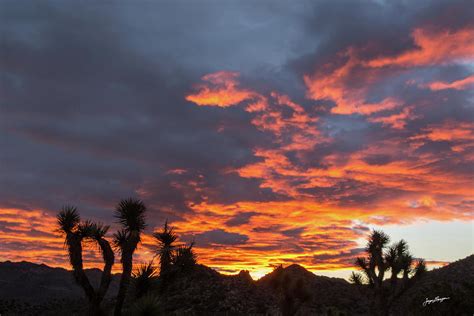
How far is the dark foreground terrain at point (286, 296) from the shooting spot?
2906 cm

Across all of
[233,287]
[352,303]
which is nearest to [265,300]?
[233,287]

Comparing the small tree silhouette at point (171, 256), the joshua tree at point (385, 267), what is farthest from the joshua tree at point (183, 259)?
the joshua tree at point (385, 267)

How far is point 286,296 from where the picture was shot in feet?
94.5

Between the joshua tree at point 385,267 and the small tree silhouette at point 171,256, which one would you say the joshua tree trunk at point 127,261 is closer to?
the small tree silhouette at point 171,256

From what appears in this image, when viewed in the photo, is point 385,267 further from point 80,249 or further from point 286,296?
point 80,249

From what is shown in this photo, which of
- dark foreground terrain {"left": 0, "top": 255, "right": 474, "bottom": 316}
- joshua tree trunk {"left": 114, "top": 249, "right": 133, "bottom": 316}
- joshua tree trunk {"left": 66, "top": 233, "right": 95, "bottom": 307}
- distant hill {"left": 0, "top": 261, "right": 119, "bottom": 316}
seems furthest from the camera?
distant hill {"left": 0, "top": 261, "right": 119, "bottom": 316}

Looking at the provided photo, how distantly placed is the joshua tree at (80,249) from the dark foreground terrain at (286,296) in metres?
2.73

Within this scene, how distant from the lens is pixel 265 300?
140ft

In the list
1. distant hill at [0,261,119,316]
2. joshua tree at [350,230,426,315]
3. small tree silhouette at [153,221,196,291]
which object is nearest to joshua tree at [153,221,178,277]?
small tree silhouette at [153,221,196,291]

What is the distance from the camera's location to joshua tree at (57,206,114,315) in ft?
67.4

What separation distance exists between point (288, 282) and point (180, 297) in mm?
15754

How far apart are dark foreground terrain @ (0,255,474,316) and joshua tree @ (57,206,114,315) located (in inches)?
107

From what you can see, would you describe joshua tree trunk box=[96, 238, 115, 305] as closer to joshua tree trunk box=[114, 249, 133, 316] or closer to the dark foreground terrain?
joshua tree trunk box=[114, 249, 133, 316]

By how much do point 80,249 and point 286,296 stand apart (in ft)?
44.2
